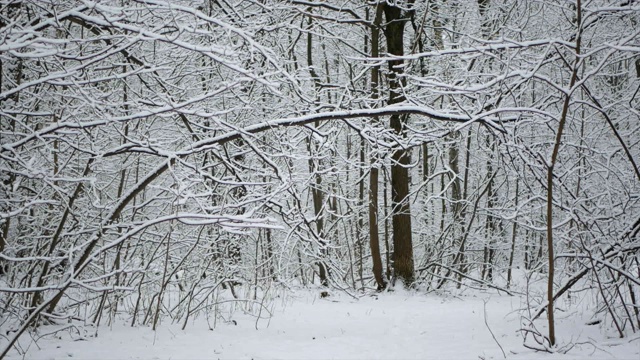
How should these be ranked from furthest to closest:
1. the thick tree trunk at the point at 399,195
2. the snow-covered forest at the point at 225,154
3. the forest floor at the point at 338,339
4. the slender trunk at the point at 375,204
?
the slender trunk at the point at 375,204, the thick tree trunk at the point at 399,195, the forest floor at the point at 338,339, the snow-covered forest at the point at 225,154

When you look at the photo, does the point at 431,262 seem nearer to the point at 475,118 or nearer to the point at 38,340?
the point at 475,118

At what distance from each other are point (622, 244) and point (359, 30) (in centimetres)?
807

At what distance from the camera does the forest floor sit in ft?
13.7

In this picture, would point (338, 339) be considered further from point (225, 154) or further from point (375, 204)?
point (375, 204)

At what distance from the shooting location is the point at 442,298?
806 centimetres

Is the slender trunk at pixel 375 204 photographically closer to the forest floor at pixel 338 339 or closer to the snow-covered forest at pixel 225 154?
the snow-covered forest at pixel 225 154

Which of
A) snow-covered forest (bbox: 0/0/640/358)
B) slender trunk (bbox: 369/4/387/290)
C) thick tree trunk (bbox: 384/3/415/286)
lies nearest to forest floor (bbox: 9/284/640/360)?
snow-covered forest (bbox: 0/0/640/358)

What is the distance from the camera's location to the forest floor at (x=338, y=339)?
4.17 meters

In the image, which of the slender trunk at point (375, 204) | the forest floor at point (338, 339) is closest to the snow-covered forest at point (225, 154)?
the slender trunk at point (375, 204)

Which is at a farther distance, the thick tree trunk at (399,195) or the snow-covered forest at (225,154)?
the thick tree trunk at (399,195)

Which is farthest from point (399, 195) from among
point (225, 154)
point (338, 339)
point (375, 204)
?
point (338, 339)

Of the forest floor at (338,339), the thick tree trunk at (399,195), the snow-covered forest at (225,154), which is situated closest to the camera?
the snow-covered forest at (225,154)

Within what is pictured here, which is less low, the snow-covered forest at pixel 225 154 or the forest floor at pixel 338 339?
the snow-covered forest at pixel 225 154

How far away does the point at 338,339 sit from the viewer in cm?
500
